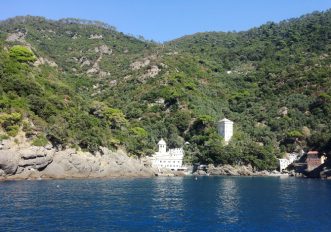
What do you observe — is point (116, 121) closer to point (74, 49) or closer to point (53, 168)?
point (53, 168)

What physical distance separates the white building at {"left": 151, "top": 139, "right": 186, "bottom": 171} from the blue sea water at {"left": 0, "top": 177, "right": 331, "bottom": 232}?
53.2 m

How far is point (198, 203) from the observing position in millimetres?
46344

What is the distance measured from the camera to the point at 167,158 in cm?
11219

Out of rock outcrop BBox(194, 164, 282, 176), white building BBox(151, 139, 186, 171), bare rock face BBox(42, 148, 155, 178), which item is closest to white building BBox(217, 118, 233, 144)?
white building BBox(151, 139, 186, 171)

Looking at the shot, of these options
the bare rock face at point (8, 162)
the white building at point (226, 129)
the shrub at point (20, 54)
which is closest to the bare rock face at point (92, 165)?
the bare rock face at point (8, 162)

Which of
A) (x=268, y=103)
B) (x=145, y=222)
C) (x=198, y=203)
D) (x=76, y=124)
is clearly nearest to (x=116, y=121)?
(x=76, y=124)

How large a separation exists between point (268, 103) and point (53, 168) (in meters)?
83.5

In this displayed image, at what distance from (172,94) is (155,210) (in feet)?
313

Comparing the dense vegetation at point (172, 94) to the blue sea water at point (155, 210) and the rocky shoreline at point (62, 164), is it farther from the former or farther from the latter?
the blue sea water at point (155, 210)

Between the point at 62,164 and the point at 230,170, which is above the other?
the point at 62,164

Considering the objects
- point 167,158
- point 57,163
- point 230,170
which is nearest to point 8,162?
point 57,163

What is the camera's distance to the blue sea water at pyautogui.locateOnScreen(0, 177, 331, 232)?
108 feet

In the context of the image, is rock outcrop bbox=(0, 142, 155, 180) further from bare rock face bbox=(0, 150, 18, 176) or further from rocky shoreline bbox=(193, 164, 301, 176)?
rocky shoreline bbox=(193, 164, 301, 176)

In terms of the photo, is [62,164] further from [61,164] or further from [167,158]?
[167,158]
